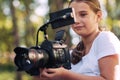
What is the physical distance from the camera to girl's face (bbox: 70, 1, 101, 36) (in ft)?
9.12

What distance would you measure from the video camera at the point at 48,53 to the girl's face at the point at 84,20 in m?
0.18

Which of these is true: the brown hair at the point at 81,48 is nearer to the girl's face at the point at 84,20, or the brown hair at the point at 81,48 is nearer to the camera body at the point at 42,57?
the girl's face at the point at 84,20

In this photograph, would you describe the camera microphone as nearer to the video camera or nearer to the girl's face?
the video camera

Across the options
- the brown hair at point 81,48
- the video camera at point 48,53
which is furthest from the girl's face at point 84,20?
the video camera at point 48,53

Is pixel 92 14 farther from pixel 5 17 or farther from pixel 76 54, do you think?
pixel 5 17

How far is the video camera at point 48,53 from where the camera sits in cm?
242

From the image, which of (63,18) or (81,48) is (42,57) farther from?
(81,48)

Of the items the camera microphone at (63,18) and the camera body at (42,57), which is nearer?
the camera body at (42,57)

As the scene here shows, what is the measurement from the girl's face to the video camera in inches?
7.2

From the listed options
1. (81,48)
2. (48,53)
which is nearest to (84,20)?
(81,48)

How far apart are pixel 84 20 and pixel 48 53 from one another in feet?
1.34

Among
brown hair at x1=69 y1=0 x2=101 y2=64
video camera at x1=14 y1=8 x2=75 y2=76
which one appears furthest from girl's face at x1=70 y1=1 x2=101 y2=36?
video camera at x1=14 y1=8 x2=75 y2=76

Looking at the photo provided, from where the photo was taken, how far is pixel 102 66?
2.65 m

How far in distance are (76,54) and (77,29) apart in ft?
0.68
